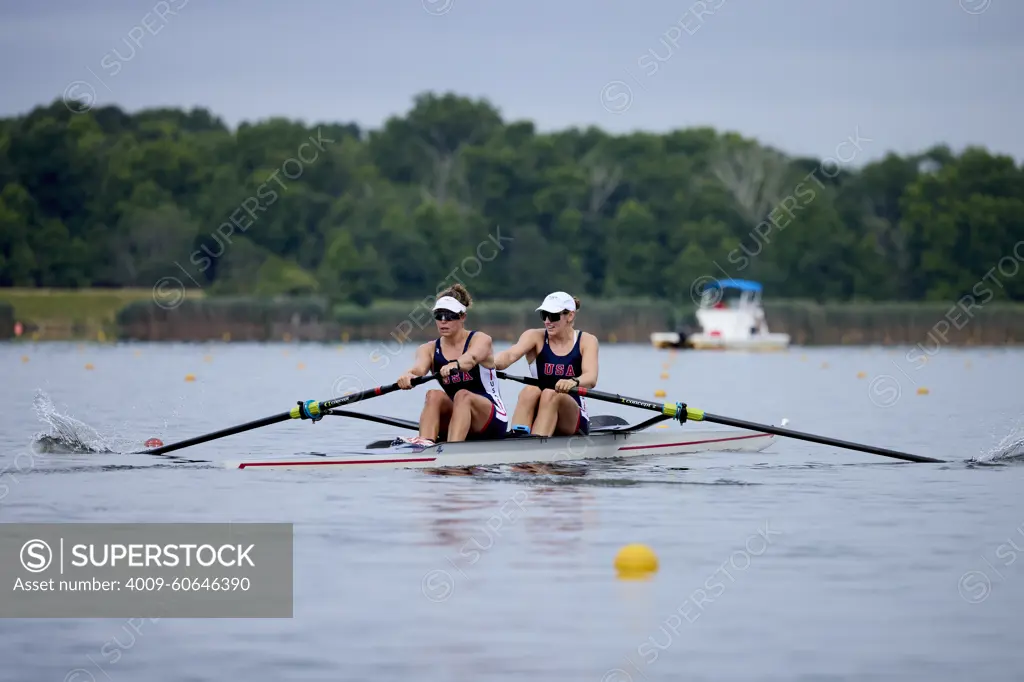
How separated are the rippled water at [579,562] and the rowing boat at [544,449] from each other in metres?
0.16

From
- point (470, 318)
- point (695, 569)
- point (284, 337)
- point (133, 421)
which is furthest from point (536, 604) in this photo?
point (284, 337)

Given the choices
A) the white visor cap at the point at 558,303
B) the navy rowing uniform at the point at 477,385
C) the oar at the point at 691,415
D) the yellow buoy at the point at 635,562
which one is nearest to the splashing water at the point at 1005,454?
the oar at the point at 691,415

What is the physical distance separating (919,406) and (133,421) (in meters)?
11.2

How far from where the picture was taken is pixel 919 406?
24.1 metres

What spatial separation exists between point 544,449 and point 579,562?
4.74 meters

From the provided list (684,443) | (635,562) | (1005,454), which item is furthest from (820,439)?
(635,562)

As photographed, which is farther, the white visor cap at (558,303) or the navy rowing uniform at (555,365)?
the navy rowing uniform at (555,365)

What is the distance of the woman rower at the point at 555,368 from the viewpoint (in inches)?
553

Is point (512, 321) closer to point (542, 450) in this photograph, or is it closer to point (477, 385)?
point (542, 450)

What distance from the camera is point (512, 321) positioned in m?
57.0

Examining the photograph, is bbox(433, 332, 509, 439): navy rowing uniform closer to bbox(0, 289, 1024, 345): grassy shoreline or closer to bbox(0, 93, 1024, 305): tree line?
bbox(0, 289, 1024, 345): grassy shoreline

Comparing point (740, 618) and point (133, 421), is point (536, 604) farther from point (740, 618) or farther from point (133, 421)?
point (133, 421)

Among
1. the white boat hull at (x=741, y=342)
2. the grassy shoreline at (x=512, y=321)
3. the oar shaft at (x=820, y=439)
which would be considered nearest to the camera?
the oar shaft at (x=820, y=439)

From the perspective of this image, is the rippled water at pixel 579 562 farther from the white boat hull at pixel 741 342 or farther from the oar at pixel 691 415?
the white boat hull at pixel 741 342
